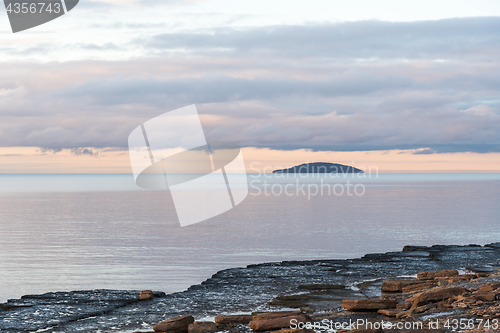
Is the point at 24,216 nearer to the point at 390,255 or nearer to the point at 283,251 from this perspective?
the point at 283,251

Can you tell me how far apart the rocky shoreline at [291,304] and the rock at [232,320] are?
3 centimetres

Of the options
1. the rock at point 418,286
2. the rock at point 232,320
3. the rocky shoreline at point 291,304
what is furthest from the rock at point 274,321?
the rock at point 418,286

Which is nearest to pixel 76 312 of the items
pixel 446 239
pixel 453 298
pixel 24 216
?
pixel 453 298

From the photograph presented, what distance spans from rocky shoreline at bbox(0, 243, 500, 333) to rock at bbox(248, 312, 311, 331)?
25 mm

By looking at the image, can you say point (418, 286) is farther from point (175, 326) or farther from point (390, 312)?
point (175, 326)

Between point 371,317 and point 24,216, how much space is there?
2249 inches

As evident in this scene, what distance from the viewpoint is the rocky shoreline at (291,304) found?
13586 millimetres

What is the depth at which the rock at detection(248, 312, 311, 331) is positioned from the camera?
13.2 metres

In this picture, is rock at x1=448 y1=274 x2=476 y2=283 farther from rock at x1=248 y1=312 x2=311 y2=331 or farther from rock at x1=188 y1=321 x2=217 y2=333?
rock at x1=188 y1=321 x2=217 y2=333

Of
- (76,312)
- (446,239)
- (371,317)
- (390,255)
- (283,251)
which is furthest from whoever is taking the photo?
(446,239)

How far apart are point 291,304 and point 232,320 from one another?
129 inches

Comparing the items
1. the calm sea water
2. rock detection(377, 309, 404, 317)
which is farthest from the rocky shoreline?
the calm sea water

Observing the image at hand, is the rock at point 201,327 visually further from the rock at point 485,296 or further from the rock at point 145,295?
the rock at point 485,296

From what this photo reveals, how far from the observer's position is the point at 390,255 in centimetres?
2855
